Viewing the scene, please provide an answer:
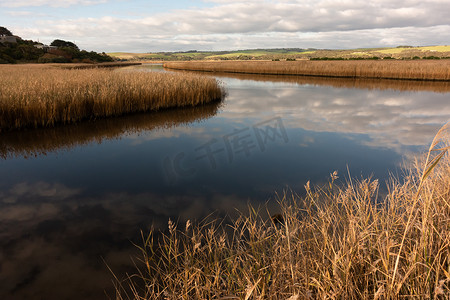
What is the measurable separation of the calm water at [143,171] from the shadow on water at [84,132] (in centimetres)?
4

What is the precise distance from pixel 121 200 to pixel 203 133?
5.18m

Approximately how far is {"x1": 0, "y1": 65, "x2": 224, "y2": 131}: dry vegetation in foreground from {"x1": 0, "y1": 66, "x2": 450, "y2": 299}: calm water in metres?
0.58

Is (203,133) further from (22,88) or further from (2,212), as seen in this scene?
(22,88)

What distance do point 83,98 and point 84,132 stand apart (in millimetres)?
1986

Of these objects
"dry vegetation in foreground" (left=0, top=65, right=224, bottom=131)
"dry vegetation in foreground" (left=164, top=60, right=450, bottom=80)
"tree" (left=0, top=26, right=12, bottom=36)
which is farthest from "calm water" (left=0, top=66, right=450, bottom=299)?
"tree" (left=0, top=26, right=12, bottom=36)

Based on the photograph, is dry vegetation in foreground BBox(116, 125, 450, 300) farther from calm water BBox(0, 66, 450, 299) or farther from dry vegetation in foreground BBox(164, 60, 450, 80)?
dry vegetation in foreground BBox(164, 60, 450, 80)

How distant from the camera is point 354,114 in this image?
12.8 meters

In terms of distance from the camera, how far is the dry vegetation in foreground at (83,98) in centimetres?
900

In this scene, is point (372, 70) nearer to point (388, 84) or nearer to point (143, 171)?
point (388, 84)

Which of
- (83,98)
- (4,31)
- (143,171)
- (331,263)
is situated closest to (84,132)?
(83,98)

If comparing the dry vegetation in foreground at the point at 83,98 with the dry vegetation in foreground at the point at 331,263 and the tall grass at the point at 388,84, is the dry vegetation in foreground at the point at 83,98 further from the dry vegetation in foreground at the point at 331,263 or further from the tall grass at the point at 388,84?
the tall grass at the point at 388,84

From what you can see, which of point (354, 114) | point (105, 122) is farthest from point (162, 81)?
point (354, 114)

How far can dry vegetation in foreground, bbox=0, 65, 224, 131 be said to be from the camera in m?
9.00

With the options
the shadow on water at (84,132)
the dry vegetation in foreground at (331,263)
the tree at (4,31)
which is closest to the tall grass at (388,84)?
the shadow on water at (84,132)
